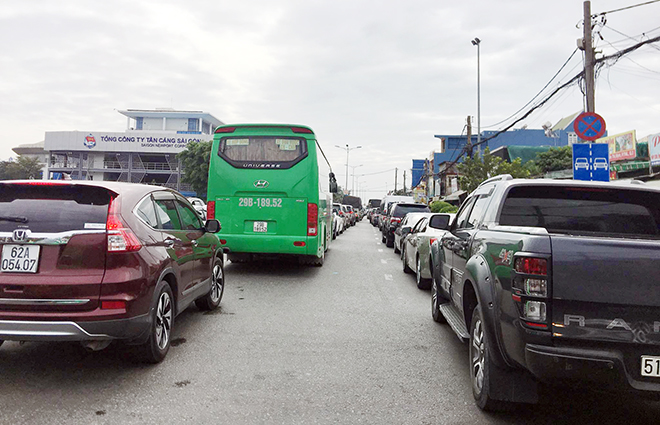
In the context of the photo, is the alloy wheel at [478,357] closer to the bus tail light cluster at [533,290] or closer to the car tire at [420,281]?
the bus tail light cluster at [533,290]

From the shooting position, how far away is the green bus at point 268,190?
1041 centimetres

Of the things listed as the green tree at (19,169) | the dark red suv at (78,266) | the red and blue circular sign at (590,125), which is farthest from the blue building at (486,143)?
the green tree at (19,169)

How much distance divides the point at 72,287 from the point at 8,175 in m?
70.3

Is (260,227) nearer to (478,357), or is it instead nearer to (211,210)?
(211,210)

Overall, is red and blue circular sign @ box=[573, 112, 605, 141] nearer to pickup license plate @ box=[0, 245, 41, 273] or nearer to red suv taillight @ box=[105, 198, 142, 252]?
red suv taillight @ box=[105, 198, 142, 252]

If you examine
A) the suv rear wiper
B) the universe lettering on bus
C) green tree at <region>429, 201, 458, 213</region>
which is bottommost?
the suv rear wiper

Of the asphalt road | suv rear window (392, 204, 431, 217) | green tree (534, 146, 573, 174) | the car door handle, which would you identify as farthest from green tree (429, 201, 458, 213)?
the car door handle

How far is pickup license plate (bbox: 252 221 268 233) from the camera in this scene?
34.3ft

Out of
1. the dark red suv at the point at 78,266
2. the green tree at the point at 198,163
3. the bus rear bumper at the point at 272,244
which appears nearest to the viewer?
the dark red suv at the point at 78,266

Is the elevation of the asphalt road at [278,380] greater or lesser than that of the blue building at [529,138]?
lesser

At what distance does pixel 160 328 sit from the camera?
4.84 meters

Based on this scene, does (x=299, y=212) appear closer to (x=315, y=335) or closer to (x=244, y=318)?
(x=244, y=318)

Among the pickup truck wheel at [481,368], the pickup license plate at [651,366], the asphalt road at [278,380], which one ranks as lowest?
the asphalt road at [278,380]

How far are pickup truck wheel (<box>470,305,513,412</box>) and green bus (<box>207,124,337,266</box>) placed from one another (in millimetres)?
6449
